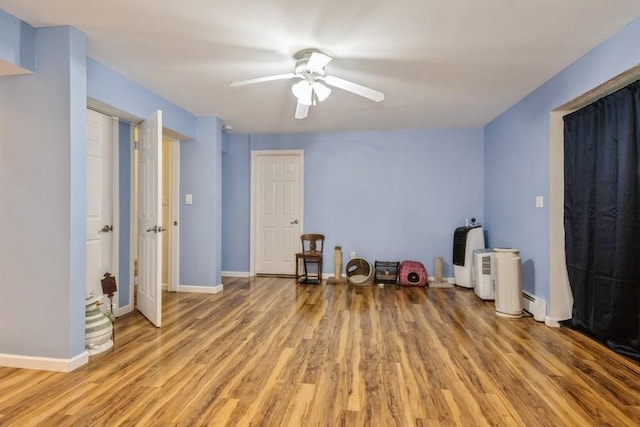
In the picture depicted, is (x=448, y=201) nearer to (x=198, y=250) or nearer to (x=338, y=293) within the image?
(x=338, y=293)

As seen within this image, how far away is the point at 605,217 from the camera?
2645 millimetres

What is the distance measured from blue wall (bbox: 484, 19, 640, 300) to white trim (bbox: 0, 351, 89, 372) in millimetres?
3929

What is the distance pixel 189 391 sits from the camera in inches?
78.9

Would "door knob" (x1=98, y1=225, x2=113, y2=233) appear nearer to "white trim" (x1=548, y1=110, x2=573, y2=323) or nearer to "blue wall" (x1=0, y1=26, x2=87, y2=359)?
"blue wall" (x1=0, y1=26, x2=87, y2=359)

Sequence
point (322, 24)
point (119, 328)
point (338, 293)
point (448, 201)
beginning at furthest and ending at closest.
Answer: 1. point (448, 201)
2. point (338, 293)
3. point (119, 328)
4. point (322, 24)

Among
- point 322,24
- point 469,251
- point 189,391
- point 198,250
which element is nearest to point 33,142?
point 189,391

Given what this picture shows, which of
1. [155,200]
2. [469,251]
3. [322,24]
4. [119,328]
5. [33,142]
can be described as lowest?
[119,328]

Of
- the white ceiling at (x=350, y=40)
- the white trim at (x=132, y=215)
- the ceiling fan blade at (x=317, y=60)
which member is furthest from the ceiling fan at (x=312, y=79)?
the white trim at (x=132, y=215)

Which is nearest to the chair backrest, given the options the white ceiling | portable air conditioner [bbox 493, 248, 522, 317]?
the white ceiling

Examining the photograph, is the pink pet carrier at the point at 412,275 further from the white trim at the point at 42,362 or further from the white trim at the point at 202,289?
the white trim at the point at 42,362

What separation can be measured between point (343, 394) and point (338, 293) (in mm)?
2461

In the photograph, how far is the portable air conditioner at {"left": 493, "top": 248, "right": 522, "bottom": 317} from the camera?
133 inches

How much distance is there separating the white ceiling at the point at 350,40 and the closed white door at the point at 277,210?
1.76 m

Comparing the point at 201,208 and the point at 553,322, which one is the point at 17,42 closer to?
the point at 201,208
